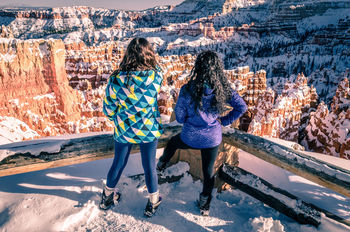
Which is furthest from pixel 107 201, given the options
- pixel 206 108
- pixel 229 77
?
pixel 229 77

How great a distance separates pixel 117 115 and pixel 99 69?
2019cm

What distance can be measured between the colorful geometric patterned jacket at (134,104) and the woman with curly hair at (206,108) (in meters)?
0.22

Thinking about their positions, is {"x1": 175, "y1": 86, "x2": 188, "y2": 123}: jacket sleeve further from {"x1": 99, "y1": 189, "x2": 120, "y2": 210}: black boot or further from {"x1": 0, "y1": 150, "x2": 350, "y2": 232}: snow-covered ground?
{"x1": 99, "y1": 189, "x2": 120, "y2": 210}: black boot

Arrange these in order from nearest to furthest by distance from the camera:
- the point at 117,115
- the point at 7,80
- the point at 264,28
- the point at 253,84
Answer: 1. the point at 117,115
2. the point at 7,80
3. the point at 253,84
4. the point at 264,28

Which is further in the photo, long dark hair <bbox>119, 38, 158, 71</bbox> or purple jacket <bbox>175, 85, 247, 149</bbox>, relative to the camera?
purple jacket <bbox>175, 85, 247, 149</bbox>

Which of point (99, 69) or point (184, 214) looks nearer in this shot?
point (184, 214)

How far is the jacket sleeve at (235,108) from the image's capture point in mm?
1784

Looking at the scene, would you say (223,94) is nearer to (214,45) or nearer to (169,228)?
(169,228)

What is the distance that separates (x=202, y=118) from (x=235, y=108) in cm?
30

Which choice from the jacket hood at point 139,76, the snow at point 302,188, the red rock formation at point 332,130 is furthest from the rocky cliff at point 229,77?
the jacket hood at point 139,76

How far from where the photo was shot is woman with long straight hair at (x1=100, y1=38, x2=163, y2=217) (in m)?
1.60

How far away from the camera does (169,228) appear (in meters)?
1.79

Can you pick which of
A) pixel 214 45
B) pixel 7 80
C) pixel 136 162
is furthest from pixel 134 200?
pixel 214 45

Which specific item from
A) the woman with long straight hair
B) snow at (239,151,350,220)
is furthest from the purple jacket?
snow at (239,151,350,220)
